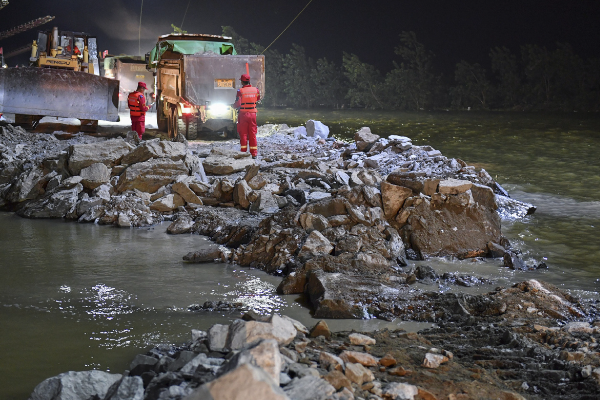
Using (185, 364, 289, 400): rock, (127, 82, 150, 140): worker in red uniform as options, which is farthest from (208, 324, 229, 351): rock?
(127, 82, 150, 140): worker in red uniform

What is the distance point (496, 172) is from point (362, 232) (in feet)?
21.1

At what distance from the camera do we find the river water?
12.7 ft

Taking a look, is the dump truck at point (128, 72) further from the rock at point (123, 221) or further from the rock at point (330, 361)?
the rock at point (330, 361)

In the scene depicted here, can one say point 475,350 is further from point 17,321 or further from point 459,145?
point 459,145

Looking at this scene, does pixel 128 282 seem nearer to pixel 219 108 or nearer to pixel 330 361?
pixel 330 361

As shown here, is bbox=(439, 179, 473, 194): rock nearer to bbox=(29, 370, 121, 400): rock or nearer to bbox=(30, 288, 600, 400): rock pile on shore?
bbox=(30, 288, 600, 400): rock pile on shore

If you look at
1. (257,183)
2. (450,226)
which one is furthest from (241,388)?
(257,183)

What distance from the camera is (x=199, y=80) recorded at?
42.9 feet

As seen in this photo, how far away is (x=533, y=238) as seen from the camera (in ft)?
22.8

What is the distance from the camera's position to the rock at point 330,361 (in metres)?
2.98

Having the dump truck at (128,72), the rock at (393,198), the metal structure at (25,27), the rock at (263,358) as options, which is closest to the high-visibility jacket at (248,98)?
the rock at (393,198)

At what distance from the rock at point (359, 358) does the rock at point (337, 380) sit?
35 centimetres

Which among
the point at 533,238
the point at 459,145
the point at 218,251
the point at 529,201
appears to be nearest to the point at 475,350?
the point at 218,251

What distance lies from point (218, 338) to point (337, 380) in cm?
77
